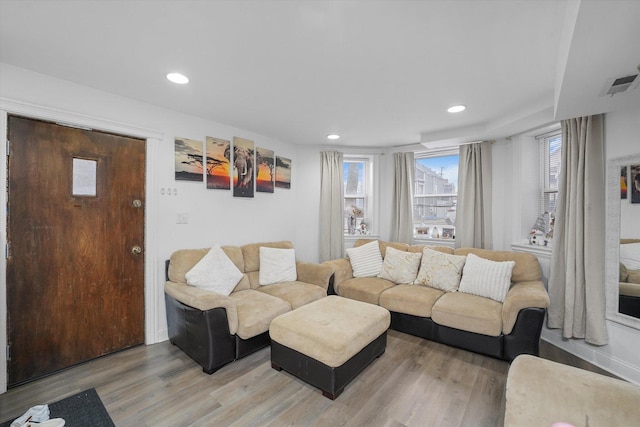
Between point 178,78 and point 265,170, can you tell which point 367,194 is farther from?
point 178,78

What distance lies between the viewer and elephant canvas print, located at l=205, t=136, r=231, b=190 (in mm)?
3270

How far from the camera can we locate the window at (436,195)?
167 inches

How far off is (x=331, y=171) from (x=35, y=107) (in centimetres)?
336

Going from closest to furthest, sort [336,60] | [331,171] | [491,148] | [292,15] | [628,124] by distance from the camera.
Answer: [292,15]
[336,60]
[628,124]
[491,148]
[331,171]

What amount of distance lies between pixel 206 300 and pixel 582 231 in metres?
3.36

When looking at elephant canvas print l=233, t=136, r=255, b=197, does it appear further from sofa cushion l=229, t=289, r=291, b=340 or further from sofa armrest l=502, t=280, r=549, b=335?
sofa armrest l=502, t=280, r=549, b=335

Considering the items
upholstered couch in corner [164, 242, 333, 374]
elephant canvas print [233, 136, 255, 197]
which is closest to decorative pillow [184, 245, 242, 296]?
upholstered couch in corner [164, 242, 333, 374]

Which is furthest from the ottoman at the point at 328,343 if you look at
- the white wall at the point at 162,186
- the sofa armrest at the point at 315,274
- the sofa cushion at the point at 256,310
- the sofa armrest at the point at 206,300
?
the white wall at the point at 162,186

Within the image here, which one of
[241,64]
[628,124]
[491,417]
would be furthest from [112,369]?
[628,124]

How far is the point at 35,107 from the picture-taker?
2.13 meters

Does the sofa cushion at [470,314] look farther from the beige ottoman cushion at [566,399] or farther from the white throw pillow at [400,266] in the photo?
the beige ottoman cushion at [566,399]

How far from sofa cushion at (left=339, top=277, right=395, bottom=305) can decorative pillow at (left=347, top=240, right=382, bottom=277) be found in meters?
0.12

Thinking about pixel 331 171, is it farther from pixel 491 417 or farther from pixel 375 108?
pixel 491 417

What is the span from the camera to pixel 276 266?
3439 millimetres
